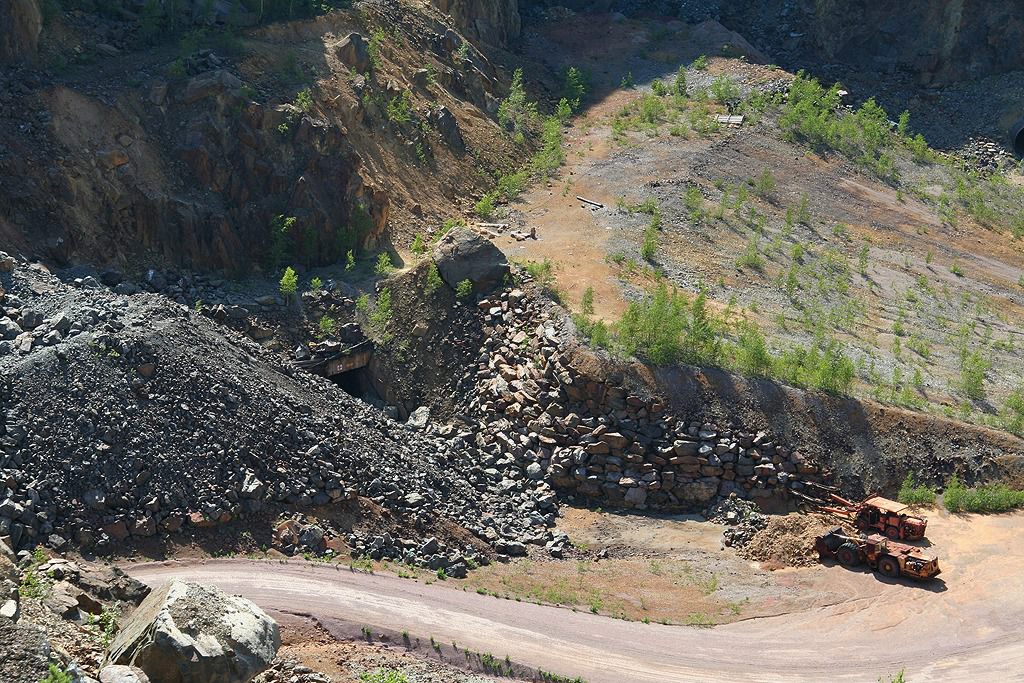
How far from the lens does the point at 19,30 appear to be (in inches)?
1346

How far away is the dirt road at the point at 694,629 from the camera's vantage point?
77.8 feet

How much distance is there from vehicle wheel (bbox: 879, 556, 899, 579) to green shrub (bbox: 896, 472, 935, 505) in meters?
2.94

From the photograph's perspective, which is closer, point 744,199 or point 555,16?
point 744,199

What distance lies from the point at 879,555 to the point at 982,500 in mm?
3753

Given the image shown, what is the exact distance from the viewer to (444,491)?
29.0 metres

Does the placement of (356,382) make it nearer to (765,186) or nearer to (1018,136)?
(765,186)

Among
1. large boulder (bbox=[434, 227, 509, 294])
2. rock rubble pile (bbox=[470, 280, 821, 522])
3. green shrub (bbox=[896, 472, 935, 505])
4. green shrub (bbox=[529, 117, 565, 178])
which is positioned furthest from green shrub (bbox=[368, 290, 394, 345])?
green shrub (bbox=[896, 472, 935, 505])

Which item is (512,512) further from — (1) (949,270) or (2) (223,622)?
(1) (949,270)

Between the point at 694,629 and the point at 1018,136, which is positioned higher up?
the point at 1018,136

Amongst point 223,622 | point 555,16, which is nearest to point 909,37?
point 555,16

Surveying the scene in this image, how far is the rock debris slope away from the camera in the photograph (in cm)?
2530

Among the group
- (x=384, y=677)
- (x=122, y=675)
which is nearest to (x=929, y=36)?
(x=384, y=677)

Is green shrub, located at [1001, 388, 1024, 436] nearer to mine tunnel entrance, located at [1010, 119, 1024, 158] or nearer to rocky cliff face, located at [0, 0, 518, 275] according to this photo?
rocky cliff face, located at [0, 0, 518, 275]

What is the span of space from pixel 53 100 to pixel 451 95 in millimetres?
13623
